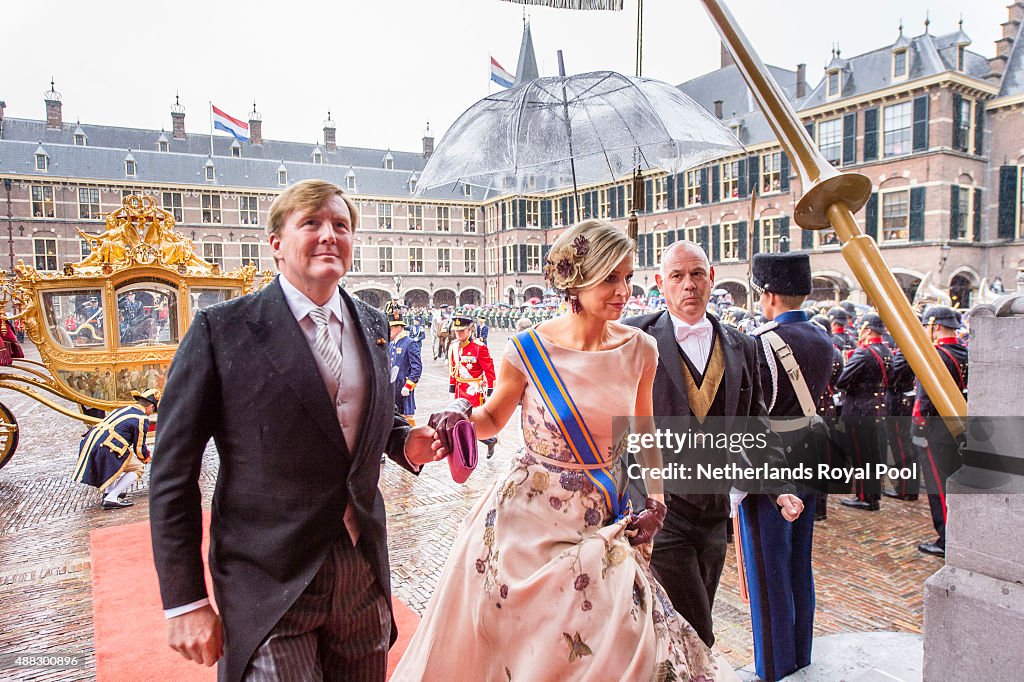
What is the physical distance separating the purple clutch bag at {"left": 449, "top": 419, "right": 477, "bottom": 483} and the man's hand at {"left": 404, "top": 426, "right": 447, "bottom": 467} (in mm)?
40

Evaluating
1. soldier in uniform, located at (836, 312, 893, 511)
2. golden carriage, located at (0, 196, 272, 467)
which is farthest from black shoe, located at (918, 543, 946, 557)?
golden carriage, located at (0, 196, 272, 467)

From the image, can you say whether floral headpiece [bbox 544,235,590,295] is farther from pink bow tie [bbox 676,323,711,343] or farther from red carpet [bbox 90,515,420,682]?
red carpet [bbox 90,515,420,682]

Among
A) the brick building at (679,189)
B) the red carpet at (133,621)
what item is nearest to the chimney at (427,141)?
the brick building at (679,189)

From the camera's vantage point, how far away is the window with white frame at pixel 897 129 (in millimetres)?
24141

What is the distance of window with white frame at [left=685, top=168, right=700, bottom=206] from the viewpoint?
105 feet

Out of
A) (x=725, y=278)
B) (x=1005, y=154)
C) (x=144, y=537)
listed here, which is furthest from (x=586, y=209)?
(x=144, y=537)

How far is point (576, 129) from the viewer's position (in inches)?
185

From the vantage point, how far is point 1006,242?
2414cm

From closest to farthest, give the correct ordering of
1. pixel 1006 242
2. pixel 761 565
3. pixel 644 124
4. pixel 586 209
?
pixel 761 565 → pixel 644 124 → pixel 1006 242 → pixel 586 209

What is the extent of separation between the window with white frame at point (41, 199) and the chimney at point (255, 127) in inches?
514

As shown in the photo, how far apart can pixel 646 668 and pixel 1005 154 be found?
30418 millimetres

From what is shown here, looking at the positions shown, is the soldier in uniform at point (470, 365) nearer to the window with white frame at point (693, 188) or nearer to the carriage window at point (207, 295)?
the carriage window at point (207, 295)

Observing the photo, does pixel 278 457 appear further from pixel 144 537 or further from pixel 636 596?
pixel 144 537

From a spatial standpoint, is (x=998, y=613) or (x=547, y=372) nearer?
(x=998, y=613)
